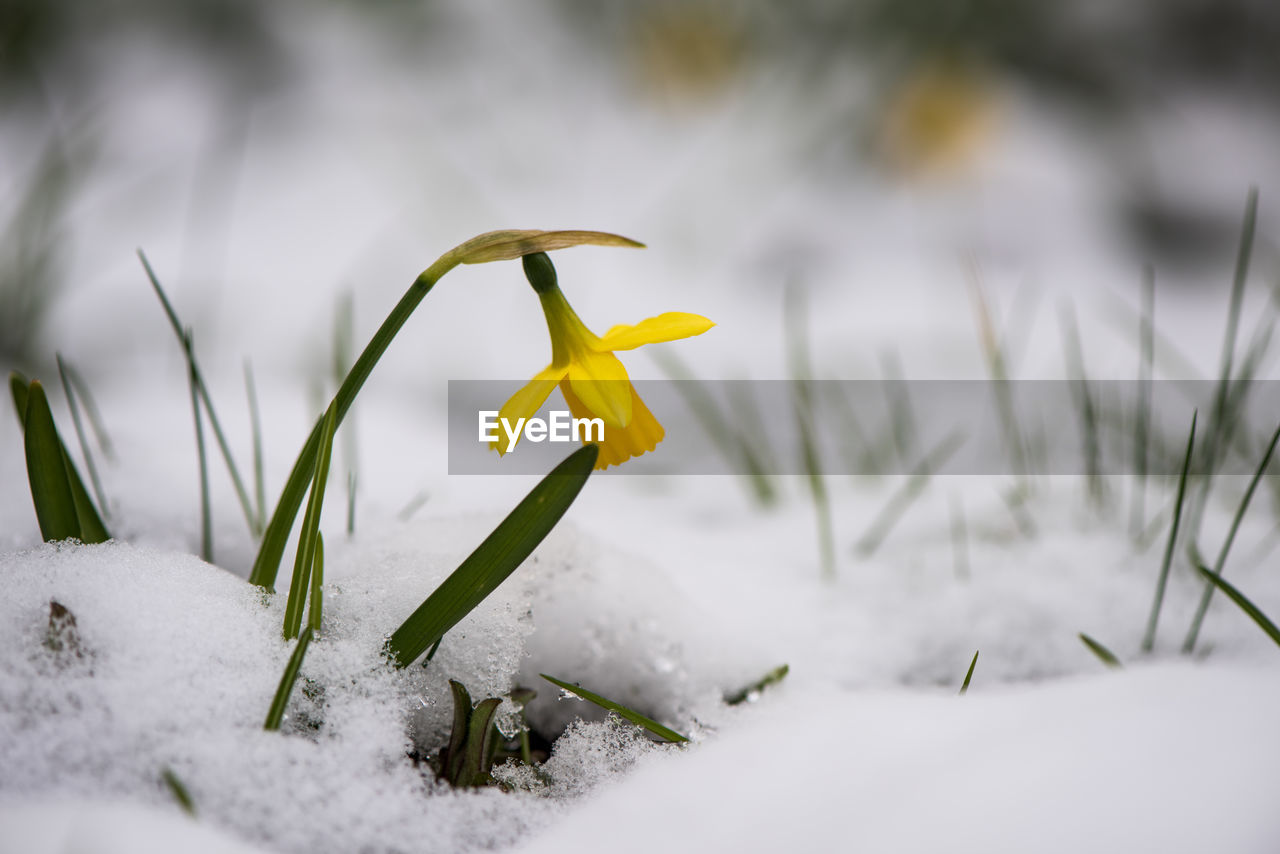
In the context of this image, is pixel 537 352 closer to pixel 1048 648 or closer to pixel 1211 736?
pixel 1048 648

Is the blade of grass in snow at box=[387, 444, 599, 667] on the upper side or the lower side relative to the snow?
upper

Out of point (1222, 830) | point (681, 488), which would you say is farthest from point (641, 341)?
point (681, 488)

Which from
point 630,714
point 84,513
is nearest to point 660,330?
point 630,714

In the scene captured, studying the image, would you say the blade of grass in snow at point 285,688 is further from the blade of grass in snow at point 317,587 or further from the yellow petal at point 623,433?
the yellow petal at point 623,433

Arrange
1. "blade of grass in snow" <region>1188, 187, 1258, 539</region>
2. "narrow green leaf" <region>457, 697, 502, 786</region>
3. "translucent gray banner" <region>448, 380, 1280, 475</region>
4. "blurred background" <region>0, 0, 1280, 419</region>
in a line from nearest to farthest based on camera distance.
Result: 1. "narrow green leaf" <region>457, 697, 502, 786</region>
2. "blade of grass in snow" <region>1188, 187, 1258, 539</region>
3. "translucent gray banner" <region>448, 380, 1280, 475</region>
4. "blurred background" <region>0, 0, 1280, 419</region>

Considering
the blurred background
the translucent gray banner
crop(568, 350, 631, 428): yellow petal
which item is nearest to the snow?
crop(568, 350, 631, 428): yellow petal

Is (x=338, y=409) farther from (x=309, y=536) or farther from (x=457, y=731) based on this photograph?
(x=457, y=731)

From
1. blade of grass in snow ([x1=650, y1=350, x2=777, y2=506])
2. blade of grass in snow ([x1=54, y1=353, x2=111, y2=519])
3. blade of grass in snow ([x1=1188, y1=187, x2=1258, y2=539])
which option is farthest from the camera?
blade of grass in snow ([x1=650, y1=350, x2=777, y2=506])

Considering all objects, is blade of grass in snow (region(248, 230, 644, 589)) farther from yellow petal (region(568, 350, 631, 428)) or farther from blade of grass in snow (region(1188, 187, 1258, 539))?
blade of grass in snow (region(1188, 187, 1258, 539))
